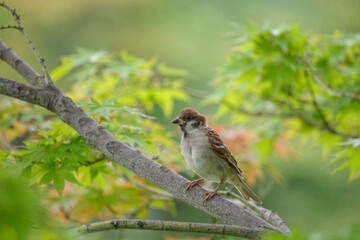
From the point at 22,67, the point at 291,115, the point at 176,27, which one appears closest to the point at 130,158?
the point at 22,67

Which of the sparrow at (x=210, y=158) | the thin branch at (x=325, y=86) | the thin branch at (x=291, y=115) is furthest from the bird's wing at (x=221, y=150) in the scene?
the thin branch at (x=291, y=115)

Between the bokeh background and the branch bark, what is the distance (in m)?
4.22

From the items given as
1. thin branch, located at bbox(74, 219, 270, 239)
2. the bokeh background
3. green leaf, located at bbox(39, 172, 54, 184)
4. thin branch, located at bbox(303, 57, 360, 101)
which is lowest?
thin branch, located at bbox(74, 219, 270, 239)

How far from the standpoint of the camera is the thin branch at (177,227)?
1299mm

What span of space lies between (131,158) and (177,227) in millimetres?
298

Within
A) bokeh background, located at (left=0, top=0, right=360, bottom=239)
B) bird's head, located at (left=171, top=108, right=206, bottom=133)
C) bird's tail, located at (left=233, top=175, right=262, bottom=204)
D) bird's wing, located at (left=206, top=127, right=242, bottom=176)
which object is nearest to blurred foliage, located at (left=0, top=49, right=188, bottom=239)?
bird's head, located at (left=171, top=108, right=206, bottom=133)

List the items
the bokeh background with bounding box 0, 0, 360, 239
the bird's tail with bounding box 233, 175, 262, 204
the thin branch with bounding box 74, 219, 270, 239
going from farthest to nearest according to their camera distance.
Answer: the bokeh background with bounding box 0, 0, 360, 239 → the bird's tail with bounding box 233, 175, 262, 204 → the thin branch with bounding box 74, 219, 270, 239

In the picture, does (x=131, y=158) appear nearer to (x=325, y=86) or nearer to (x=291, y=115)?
(x=325, y=86)

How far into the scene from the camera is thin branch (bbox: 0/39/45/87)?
177 centimetres

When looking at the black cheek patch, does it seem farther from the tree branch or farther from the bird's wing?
the tree branch

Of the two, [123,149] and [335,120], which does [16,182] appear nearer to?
[123,149]

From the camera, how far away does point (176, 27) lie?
7.46 metres

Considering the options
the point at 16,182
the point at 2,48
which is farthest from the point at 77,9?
the point at 16,182

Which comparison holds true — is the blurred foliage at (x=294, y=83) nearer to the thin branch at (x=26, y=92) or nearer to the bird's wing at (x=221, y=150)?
the bird's wing at (x=221, y=150)
